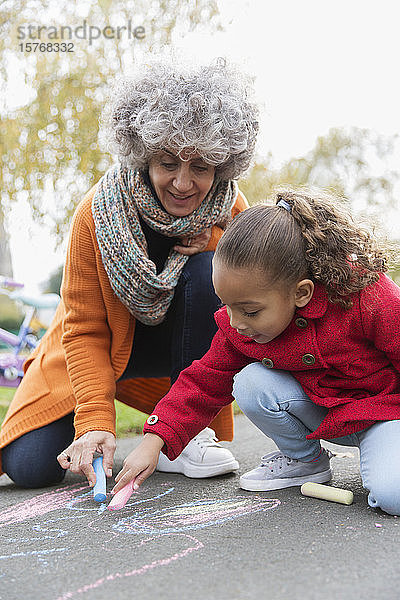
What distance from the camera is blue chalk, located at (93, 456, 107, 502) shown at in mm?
1711

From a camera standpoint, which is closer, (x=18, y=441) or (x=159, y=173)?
(x=159, y=173)

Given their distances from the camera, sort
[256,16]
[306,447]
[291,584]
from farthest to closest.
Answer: [256,16]
[306,447]
[291,584]

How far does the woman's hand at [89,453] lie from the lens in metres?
1.75

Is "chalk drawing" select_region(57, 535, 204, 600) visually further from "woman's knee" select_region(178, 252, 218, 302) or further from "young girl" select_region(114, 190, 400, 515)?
"woman's knee" select_region(178, 252, 218, 302)

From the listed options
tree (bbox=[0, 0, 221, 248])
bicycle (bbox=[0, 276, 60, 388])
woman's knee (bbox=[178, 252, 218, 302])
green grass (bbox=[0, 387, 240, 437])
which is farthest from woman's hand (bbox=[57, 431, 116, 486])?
tree (bbox=[0, 0, 221, 248])

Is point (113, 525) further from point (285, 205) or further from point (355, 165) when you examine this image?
point (355, 165)

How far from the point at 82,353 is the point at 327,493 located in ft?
2.74

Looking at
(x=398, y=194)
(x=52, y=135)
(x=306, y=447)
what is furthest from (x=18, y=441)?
(x=398, y=194)

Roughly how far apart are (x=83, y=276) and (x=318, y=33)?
23.9 ft

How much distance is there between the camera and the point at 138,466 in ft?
5.29

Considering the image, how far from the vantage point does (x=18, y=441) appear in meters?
2.21

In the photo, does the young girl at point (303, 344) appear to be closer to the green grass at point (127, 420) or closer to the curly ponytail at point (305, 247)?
the curly ponytail at point (305, 247)

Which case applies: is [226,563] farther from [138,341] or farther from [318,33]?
[318,33]

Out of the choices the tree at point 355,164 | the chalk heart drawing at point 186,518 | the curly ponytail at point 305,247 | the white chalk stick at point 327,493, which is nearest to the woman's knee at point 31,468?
the chalk heart drawing at point 186,518
